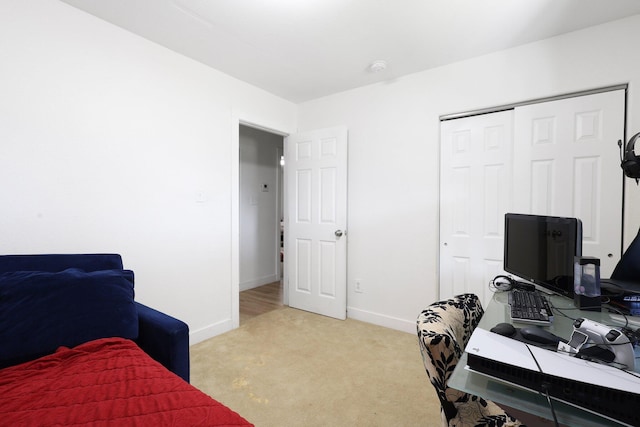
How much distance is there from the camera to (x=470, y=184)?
2580 millimetres

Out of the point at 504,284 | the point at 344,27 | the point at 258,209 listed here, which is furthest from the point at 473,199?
the point at 258,209

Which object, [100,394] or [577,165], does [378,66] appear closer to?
[577,165]

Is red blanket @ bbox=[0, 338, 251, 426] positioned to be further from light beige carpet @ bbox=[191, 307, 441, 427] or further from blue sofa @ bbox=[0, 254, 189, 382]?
light beige carpet @ bbox=[191, 307, 441, 427]

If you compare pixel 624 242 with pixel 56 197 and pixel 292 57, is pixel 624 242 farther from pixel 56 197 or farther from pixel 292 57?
pixel 56 197

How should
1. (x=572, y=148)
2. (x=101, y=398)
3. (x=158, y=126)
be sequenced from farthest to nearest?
(x=158, y=126) < (x=572, y=148) < (x=101, y=398)

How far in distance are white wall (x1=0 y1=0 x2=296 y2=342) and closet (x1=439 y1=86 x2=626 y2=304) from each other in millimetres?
2157

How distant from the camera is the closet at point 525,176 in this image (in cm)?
207

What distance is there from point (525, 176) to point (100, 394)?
289cm

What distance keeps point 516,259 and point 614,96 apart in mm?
1493

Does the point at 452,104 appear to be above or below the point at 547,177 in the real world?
above

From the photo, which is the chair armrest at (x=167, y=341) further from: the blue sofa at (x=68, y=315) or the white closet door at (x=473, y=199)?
the white closet door at (x=473, y=199)

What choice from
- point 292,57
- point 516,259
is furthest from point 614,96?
point 292,57

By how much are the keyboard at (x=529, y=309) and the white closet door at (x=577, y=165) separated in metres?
1.12

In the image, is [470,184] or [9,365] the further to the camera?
[470,184]
